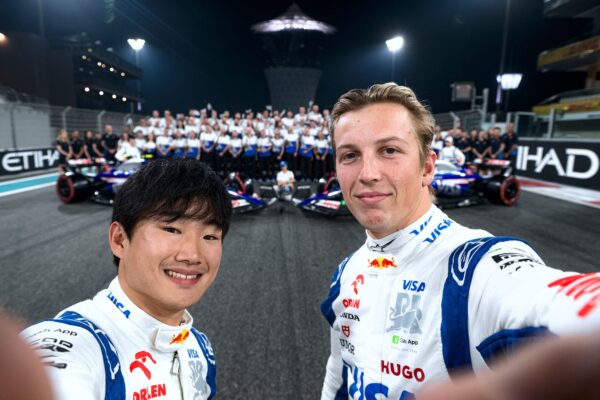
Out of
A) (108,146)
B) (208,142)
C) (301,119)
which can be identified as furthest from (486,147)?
(108,146)

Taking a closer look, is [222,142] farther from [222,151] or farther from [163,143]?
[163,143]

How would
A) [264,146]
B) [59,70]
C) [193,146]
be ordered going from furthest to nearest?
[59,70] → [264,146] → [193,146]

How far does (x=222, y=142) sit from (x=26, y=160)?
7.24 m

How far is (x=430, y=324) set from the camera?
1.09 meters

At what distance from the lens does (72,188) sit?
811 centimetres

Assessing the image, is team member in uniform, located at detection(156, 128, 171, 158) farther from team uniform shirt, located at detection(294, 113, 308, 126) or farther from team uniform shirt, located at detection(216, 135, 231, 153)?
team uniform shirt, located at detection(294, 113, 308, 126)

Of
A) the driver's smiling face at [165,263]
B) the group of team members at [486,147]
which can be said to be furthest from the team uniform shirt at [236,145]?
the driver's smiling face at [165,263]

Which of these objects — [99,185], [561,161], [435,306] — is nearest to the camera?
[435,306]

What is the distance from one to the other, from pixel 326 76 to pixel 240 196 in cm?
3095

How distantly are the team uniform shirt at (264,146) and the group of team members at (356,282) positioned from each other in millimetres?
12084

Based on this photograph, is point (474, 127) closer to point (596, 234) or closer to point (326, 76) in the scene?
point (596, 234)

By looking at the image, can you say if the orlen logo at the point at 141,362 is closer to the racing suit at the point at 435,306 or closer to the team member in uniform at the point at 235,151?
the racing suit at the point at 435,306

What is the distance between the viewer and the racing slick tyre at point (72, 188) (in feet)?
26.7

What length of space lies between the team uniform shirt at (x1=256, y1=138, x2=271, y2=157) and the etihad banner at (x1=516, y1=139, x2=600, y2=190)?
9346mm
